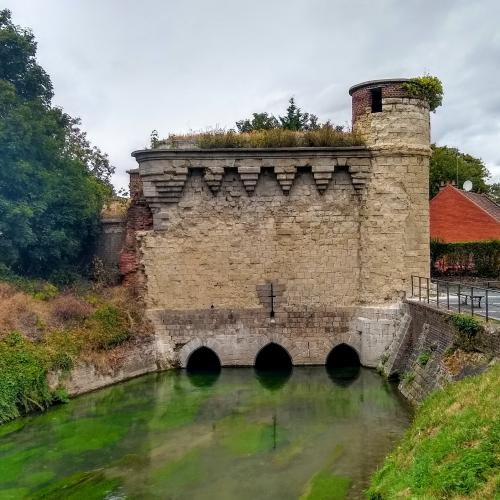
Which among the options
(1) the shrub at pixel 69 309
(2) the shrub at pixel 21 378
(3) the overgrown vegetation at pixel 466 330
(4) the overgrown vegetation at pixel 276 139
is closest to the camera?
(3) the overgrown vegetation at pixel 466 330

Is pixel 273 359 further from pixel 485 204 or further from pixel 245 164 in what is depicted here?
pixel 485 204

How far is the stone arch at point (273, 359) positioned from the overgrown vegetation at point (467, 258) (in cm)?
966

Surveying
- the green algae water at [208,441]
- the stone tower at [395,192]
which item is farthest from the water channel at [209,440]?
the stone tower at [395,192]

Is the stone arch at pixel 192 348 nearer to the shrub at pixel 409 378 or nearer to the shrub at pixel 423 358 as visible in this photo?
the shrub at pixel 409 378

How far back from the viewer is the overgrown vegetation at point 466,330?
1057cm

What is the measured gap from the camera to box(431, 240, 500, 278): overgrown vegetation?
22.7 meters

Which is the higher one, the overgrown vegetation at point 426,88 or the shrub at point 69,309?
the overgrown vegetation at point 426,88

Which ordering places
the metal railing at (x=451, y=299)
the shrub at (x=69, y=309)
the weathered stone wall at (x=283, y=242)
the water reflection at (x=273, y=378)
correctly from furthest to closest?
the weathered stone wall at (x=283, y=242) → the water reflection at (x=273, y=378) → the shrub at (x=69, y=309) → the metal railing at (x=451, y=299)

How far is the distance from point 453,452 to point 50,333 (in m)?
10.2

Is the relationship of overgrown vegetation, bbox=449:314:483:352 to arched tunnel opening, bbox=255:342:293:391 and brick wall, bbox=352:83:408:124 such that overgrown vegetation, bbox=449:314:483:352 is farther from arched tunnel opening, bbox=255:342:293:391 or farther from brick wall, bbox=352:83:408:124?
brick wall, bbox=352:83:408:124

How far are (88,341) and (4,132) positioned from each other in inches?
263

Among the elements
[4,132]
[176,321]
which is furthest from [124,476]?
[4,132]

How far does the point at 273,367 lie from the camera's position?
16.9m

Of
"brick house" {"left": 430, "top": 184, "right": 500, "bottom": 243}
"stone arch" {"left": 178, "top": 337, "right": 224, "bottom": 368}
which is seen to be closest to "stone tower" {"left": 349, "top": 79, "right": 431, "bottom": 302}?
"stone arch" {"left": 178, "top": 337, "right": 224, "bottom": 368}
